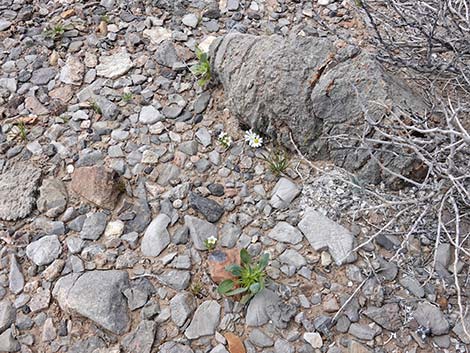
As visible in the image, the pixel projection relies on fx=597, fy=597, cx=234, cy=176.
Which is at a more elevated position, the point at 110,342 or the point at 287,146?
the point at 287,146

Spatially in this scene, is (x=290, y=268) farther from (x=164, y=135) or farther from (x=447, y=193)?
(x=164, y=135)

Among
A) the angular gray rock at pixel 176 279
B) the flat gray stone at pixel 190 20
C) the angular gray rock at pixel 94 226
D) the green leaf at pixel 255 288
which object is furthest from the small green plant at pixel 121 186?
the flat gray stone at pixel 190 20

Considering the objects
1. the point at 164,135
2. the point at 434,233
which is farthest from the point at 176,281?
the point at 434,233

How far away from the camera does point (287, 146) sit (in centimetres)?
287

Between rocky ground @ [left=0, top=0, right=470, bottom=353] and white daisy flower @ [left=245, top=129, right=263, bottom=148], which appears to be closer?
rocky ground @ [left=0, top=0, right=470, bottom=353]

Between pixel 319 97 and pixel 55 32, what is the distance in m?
1.72

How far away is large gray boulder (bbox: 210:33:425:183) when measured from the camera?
8.70 ft

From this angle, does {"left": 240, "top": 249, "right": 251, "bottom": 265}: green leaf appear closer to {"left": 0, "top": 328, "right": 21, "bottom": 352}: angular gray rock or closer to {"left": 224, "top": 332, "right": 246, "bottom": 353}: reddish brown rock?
{"left": 224, "top": 332, "right": 246, "bottom": 353}: reddish brown rock

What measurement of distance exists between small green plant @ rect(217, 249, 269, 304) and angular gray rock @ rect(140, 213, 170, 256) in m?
0.34

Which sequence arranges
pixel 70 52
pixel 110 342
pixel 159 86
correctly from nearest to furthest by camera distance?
pixel 110 342, pixel 159 86, pixel 70 52

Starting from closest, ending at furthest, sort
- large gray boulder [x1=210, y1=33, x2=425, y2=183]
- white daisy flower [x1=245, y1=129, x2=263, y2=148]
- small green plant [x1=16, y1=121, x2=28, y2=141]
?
large gray boulder [x1=210, y1=33, x2=425, y2=183] → white daisy flower [x1=245, y1=129, x2=263, y2=148] → small green plant [x1=16, y1=121, x2=28, y2=141]

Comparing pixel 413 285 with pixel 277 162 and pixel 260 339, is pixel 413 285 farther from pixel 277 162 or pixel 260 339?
pixel 277 162

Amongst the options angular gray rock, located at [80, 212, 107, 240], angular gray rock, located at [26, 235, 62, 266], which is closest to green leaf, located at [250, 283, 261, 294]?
angular gray rock, located at [80, 212, 107, 240]

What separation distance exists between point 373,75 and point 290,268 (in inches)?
37.1
